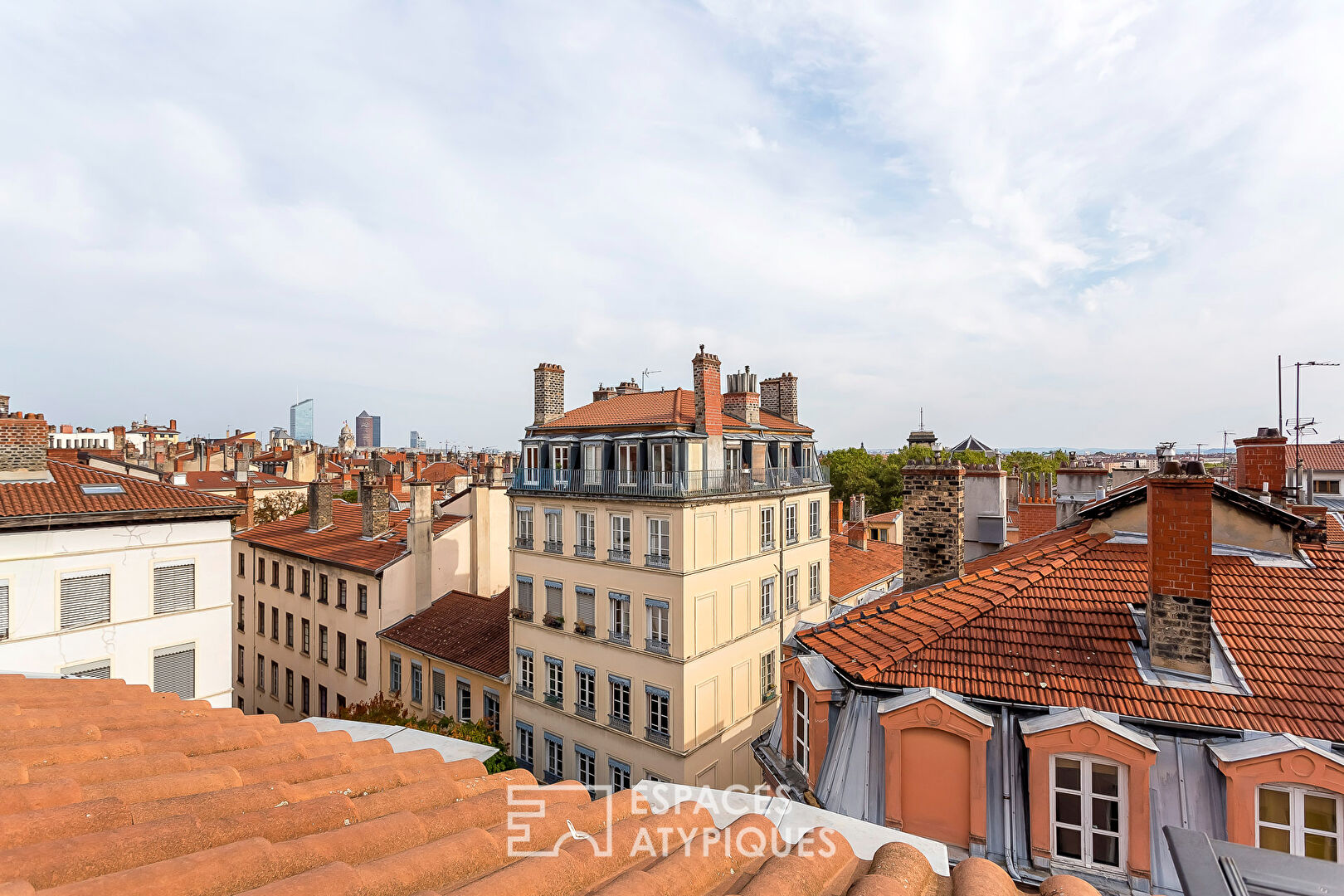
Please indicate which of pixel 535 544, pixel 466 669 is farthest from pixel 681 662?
pixel 466 669

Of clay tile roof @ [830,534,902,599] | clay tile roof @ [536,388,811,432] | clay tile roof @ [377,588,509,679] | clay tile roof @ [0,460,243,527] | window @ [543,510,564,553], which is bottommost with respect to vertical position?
clay tile roof @ [377,588,509,679]

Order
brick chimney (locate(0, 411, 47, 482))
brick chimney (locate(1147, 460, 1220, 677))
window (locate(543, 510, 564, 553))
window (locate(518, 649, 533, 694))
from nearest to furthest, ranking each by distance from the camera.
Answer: brick chimney (locate(1147, 460, 1220, 677)) → brick chimney (locate(0, 411, 47, 482)) → window (locate(543, 510, 564, 553)) → window (locate(518, 649, 533, 694))

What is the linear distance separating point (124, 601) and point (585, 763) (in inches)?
599

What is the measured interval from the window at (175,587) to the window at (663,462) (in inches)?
577

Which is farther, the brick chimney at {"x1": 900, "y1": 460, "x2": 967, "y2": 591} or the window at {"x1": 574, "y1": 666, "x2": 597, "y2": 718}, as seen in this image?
the window at {"x1": 574, "y1": 666, "x2": 597, "y2": 718}

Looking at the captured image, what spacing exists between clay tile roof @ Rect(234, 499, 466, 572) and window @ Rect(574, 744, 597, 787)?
37.0 ft

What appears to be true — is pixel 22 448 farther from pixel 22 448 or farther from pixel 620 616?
pixel 620 616

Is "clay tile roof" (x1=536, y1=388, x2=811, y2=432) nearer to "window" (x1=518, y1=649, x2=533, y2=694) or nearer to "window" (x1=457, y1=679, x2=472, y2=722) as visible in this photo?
"window" (x1=518, y1=649, x2=533, y2=694)

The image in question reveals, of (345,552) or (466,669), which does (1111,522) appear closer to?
(466,669)

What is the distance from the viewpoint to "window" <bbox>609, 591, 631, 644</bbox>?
2231 cm

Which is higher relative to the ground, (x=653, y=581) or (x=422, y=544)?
(x=422, y=544)

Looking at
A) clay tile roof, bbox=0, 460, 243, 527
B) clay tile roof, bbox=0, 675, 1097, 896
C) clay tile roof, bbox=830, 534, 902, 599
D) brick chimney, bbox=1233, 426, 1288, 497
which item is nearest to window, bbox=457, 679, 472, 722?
clay tile roof, bbox=0, 460, 243, 527

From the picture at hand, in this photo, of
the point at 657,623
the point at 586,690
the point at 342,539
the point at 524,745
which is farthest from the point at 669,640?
the point at 342,539

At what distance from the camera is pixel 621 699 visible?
2238cm
